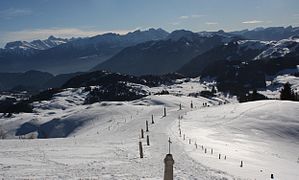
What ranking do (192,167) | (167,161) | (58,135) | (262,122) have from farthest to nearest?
(58,135)
(262,122)
(192,167)
(167,161)

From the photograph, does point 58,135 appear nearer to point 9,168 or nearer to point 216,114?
point 216,114

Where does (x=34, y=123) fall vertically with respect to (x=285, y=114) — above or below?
below

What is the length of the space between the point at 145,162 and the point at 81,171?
5.44 meters

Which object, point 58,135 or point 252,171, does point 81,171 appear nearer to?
point 252,171

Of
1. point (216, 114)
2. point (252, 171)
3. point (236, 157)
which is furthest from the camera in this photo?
point (216, 114)

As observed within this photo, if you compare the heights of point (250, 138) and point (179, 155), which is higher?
point (179, 155)

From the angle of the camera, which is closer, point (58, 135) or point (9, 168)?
point (9, 168)

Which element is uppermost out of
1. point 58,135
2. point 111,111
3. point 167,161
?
point 167,161

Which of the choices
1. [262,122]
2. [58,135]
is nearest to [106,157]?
[262,122]

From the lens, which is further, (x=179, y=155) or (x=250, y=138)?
(x=250, y=138)

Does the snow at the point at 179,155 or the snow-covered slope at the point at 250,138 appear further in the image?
the snow-covered slope at the point at 250,138

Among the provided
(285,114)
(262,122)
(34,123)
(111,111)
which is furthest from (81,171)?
(34,123)

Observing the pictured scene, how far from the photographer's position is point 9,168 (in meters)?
22.3

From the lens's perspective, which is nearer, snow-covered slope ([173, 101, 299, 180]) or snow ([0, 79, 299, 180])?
snow ([0, 79, 299, 180])
